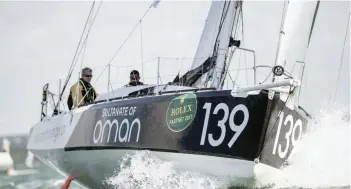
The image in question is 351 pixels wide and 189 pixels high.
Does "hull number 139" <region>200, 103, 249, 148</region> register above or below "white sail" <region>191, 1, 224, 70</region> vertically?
below

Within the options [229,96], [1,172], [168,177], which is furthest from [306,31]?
[1,172]

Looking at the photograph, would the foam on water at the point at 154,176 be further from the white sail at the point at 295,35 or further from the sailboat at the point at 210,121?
the white sail at the point at 295,35

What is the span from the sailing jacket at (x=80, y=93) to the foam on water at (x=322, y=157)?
3.65m

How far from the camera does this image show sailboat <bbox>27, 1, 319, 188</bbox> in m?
5.82

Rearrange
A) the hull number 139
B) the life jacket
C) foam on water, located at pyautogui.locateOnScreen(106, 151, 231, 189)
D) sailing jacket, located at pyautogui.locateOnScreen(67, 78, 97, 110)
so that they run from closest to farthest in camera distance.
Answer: the hull number 139, foam on water, located at pyautogui.locateOnScreen(106, 151, 231, 189), sailing jacket, located at pyautogui.locateOnScreen(67, 78, 97, 110), the life jacket

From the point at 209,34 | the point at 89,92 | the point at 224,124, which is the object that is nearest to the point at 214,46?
the point at 209,34

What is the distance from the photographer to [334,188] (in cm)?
650

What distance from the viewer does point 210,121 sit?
19.7 feet

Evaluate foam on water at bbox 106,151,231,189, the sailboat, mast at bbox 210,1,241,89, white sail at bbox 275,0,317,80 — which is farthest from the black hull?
mast at bbox 210,1,241,89

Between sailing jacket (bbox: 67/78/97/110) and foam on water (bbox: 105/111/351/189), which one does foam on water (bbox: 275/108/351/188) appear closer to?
foam on water (bbox: 105/111/351/189)

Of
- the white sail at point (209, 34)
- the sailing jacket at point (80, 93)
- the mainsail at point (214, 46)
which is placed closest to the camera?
the mainsail at point (214, 46)

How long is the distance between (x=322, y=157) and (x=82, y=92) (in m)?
4.04

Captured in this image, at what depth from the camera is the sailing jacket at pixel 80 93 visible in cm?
888

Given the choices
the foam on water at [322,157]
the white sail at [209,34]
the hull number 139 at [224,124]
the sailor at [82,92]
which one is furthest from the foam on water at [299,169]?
the white sail at [209,34]
